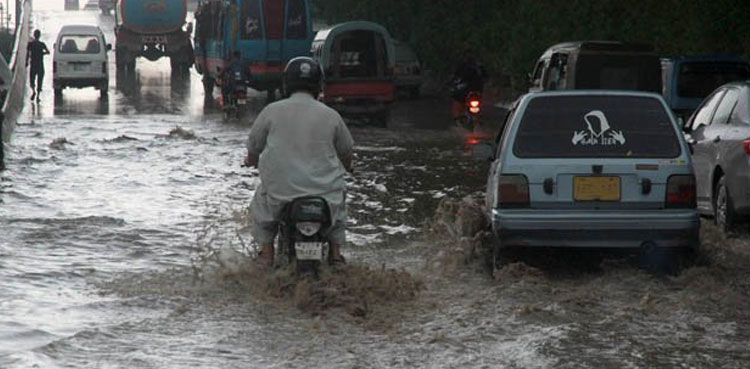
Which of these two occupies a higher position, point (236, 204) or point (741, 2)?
point (741, 2)

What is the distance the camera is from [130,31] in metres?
59.6

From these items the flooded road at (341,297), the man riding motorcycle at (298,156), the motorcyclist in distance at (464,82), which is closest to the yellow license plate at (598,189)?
the flooded road at (341,297)

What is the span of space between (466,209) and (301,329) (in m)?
4.42

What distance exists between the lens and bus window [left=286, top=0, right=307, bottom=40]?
4584cm

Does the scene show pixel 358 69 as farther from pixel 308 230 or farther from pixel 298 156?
pixel 308 230

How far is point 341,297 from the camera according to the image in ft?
34.7

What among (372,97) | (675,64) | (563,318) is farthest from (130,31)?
(563,318)

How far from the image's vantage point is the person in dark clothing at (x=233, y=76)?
38.0m

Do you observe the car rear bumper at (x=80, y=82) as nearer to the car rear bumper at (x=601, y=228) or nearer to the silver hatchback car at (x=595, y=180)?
the silver hatchback car at (x=595, y=180)

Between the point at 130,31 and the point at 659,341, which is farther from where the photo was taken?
the point at 130,31

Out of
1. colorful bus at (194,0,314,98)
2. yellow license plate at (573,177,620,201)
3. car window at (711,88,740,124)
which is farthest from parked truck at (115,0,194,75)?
yellow license plate at (573,177,620,201)

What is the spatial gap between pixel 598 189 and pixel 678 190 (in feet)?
1.90

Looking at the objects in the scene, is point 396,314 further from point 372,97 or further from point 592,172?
point 372,97

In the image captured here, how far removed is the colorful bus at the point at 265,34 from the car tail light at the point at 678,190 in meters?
33.1
